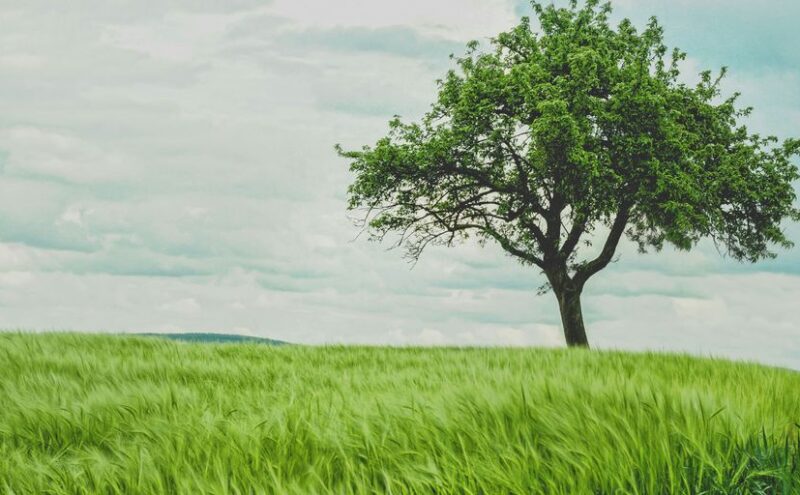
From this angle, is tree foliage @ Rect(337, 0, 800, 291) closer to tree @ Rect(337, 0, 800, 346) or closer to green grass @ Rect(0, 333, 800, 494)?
tree @ Rect(337, 0, 800, 346)

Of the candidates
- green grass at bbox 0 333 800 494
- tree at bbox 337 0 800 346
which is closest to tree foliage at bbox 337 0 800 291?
tree at bbox 337 0 800 346

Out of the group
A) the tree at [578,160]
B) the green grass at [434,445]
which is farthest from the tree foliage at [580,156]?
the green grass at [434,445]

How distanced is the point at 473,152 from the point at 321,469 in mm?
18785

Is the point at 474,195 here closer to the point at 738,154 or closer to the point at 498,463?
the point at 738,154

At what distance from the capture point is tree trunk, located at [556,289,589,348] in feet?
75.1

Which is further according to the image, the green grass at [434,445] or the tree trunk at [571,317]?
the tree trunk at [571,317]

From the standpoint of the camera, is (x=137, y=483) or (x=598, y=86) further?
(x=598, y=86)

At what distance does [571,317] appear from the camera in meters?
22.9

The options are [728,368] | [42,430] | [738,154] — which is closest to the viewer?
[42,430]

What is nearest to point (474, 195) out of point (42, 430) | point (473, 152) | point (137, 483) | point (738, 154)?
point (473, 152)

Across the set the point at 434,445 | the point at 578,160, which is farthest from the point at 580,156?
the point at 434,445

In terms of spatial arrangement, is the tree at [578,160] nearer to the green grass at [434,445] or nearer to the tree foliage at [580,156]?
the tree foliage at [580,156]

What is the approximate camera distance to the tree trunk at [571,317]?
2289 cm

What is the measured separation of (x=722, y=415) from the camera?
14.3ft
